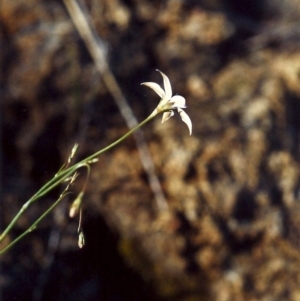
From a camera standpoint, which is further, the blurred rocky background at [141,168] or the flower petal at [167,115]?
the blurred rocky background at [141,168]

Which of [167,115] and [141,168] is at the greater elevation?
[167,115]

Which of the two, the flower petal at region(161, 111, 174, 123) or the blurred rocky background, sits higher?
the flower petal at region(161, 111, 174, 123)

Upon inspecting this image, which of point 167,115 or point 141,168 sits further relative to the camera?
point 141,168

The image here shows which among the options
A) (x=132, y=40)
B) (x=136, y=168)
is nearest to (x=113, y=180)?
(x=136, y=168)

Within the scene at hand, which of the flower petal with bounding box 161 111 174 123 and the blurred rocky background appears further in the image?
the blurred rocky background

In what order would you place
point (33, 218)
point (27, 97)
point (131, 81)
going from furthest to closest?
point (131, 81), point (27, 97), point (33, 218)

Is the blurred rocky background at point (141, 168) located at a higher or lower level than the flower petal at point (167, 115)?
lower

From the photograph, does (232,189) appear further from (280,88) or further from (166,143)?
(280,88)

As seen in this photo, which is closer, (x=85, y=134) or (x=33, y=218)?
(x=33, y=218)
